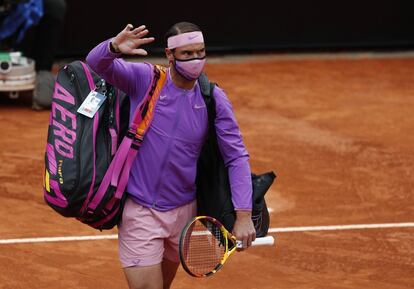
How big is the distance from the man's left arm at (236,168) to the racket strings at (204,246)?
0.10 meters

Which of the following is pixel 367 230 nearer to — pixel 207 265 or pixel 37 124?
pixel 207 265

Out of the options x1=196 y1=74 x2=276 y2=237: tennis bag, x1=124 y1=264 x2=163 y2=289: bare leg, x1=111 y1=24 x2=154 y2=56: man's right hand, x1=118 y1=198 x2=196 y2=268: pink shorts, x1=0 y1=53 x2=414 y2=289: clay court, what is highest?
x1=111 y1=24 x2=154 y2=56: man's right hand

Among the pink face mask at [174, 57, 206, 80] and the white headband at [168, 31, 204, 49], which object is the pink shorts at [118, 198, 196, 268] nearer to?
the pink face mask at [174, 57, 206, 80]

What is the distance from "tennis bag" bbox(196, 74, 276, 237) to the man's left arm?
0.05 m

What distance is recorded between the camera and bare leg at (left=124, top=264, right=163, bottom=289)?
5324mm

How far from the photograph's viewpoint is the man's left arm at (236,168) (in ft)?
17.4

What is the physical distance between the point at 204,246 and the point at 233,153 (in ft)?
1.57

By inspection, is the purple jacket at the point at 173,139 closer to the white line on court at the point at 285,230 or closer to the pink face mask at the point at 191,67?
the pink face mask at the point at 191,67

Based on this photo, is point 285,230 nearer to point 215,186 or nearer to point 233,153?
point 215,186

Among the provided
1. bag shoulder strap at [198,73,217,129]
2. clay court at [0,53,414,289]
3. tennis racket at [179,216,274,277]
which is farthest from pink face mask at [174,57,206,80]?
clay court at [0,53,414,289]

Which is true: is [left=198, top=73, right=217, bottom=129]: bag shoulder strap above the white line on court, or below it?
above

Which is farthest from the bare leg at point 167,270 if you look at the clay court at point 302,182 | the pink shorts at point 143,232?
the clay court at point 302,182

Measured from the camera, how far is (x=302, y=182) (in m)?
9.37

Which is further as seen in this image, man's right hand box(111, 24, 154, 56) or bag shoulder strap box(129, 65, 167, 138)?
bag shoulder strap box(129, 65, 167, 138)
